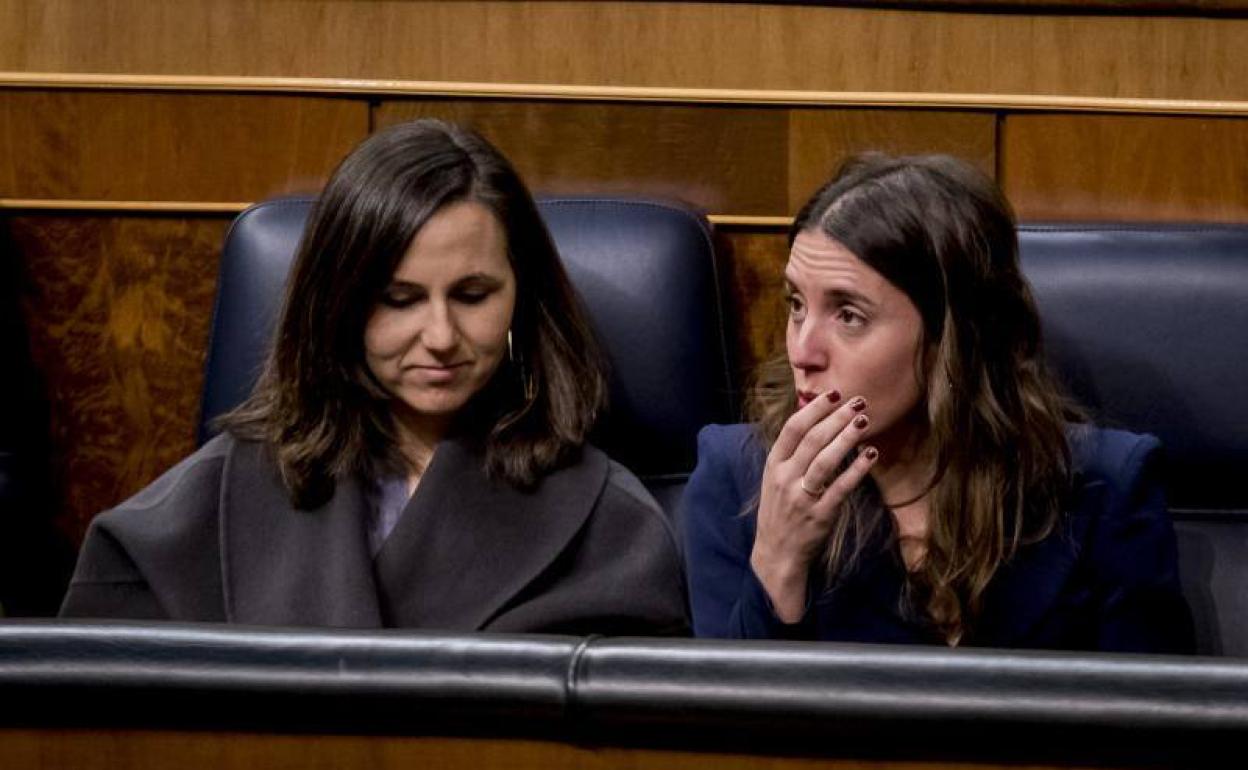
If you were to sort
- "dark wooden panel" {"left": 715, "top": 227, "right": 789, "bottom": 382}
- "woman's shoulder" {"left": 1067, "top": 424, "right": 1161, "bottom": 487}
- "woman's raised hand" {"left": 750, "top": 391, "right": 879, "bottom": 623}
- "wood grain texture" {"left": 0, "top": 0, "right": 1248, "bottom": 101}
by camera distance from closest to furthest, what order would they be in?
"woman's raised hand" {"left": 750, "top": 391, "right": 879, "bottom": 623} < "woman's shoulder" {"left": 1067, "top": 424, "right": 1161, "bottom": 487} < "dark wooden panel" {"left": 715, "top": 227, "right": 789, "bottom": 382} < "wood grain texture" {"left": 0, "top": 0, "right": 1248, "bottom": 101}

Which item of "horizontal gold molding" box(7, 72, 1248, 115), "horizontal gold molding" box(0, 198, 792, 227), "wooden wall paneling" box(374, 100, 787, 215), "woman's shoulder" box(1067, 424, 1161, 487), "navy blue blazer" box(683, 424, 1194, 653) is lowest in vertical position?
"navy blue blazer" box(683, 424, 1194, 653)

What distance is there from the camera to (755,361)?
1.52 metres

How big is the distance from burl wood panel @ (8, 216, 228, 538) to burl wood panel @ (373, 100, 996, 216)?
1.03 feet

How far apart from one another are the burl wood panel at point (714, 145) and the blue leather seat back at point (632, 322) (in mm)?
161

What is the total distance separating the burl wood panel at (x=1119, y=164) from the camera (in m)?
1.55

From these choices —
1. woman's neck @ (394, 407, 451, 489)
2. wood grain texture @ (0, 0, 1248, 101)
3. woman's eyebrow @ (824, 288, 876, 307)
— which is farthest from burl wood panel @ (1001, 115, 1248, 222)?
woman's neck @ (394, 407, 451, 489)

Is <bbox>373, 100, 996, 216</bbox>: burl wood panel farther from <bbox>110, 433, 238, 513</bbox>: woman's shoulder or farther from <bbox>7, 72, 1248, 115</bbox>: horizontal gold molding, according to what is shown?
<bbox>110, 433, 238, 513</bbox>: woman's shoulder

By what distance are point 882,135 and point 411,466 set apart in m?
0.57

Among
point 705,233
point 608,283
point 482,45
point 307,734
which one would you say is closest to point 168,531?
point 608,283

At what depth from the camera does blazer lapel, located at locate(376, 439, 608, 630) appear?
1.23 meters

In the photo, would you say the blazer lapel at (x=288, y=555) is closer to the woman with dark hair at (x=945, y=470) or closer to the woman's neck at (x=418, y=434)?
the woman's neck at (x=418, y=434)

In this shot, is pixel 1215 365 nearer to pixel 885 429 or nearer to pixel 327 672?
pixel 885 429

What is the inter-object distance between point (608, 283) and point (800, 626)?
379 mm

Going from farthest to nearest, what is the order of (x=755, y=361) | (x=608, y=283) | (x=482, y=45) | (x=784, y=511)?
(x=482, y=45) → (x=755, y=361) → (x=608, y=283) → (x=784, y=511)
